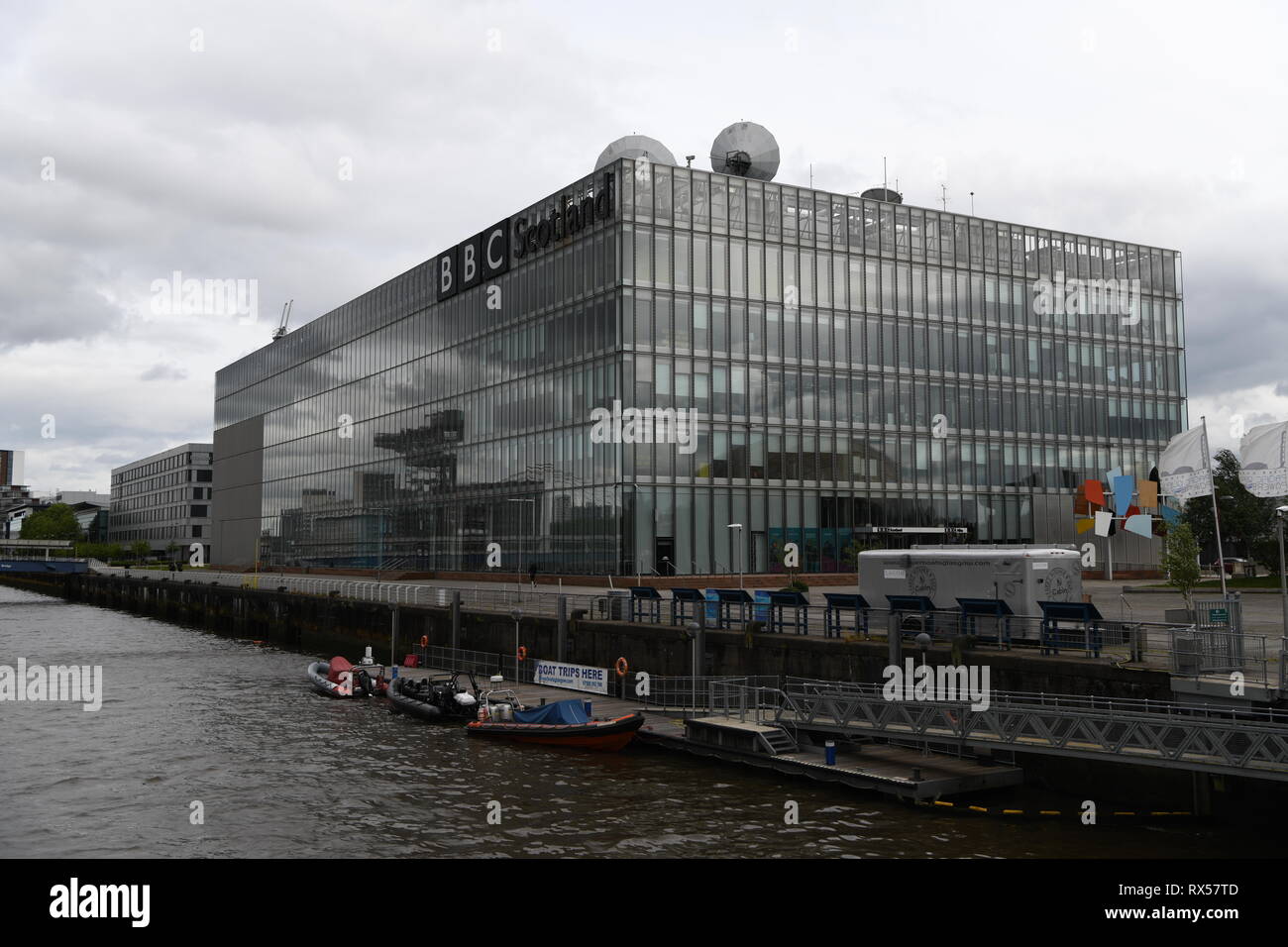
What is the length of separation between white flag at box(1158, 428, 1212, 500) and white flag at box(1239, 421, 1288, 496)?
2.20 meters

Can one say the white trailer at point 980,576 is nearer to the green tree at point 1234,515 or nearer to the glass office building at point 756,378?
the glass office building at point 756,378

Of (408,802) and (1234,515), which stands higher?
(1234,515)

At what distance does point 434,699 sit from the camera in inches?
1571

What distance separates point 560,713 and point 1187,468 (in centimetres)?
2020

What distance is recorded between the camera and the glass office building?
2859 inches

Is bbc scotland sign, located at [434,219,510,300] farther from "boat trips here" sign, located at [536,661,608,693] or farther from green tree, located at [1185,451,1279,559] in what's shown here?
green tree, located at [1185,451,1279,559]

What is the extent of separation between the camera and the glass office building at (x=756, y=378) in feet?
238

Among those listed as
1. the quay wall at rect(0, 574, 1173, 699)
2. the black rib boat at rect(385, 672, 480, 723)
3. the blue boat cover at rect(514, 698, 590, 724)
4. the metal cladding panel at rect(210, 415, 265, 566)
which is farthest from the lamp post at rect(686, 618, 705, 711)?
the metal cladding panel at rect(210, 415, 265, 566)

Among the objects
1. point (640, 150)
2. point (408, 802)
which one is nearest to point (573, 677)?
point (408, 802)

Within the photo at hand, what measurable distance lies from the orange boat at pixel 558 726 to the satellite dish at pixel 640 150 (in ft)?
173

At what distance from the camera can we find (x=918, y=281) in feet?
271

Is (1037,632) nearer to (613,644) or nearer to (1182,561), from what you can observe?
(1182,561)
